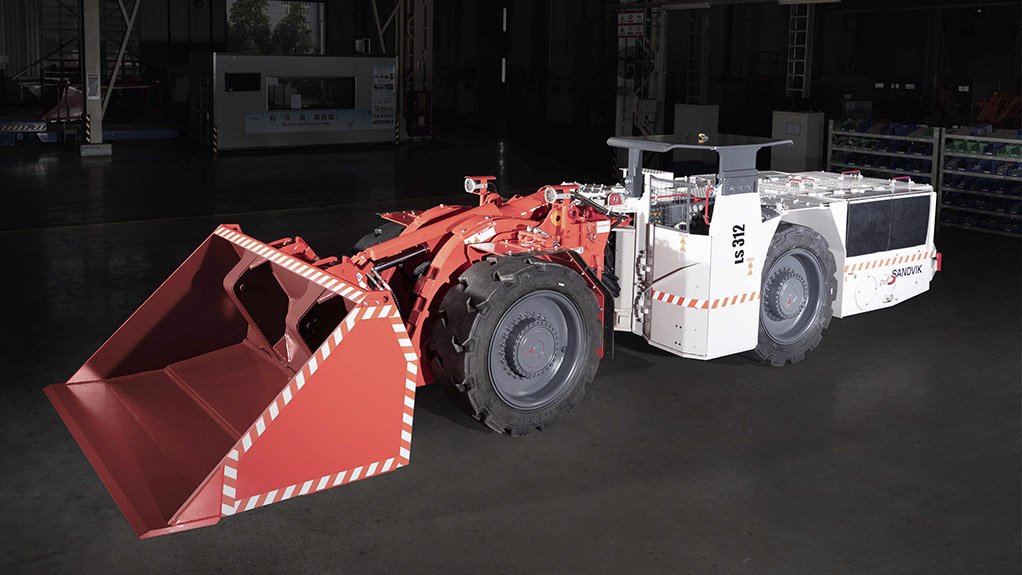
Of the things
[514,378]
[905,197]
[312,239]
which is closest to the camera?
[514,378]

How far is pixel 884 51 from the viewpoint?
Result: 30547mm

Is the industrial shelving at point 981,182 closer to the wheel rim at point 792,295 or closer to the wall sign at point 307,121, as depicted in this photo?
the wheel rim at point 792,295

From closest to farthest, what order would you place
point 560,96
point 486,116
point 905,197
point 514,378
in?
point 514,378 → point 905,197 → point 560,96 → point 486,116

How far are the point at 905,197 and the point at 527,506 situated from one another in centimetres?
502

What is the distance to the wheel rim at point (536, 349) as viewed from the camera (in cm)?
637

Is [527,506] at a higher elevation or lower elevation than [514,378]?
lower

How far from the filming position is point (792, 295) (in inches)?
315

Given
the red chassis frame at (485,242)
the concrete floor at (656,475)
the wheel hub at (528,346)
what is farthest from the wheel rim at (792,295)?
the wheel hub at (528,346)

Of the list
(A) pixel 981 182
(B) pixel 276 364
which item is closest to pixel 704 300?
(B) pixel 276 364

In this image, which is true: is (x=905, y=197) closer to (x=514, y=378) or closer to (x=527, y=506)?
(x=514, y=378)

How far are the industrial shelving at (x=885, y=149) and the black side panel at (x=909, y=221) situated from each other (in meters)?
5.55

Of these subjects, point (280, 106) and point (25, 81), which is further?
point (25, 81)

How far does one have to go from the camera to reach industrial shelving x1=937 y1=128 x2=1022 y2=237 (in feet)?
44.7

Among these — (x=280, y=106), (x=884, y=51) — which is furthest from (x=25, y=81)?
(x=884, y=51)
